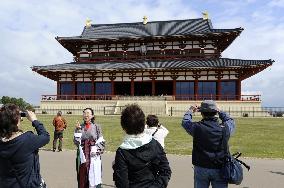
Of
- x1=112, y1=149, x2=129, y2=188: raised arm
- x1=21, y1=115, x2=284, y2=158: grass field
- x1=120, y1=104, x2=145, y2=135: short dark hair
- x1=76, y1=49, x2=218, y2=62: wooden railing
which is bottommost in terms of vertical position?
x1=21, y1=115, x2=284, y2=158: grass field

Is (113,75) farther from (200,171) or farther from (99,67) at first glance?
(200,171)

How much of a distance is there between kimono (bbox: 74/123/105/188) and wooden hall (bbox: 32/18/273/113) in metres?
32.8

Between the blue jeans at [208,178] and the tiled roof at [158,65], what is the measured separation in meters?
34.5

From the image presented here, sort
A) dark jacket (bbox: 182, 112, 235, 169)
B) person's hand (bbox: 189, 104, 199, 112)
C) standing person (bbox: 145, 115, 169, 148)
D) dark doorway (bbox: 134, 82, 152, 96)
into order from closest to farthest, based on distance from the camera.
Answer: dark jacket (bbox: 182, 112, 235, 169)
person's hand (bbox: 189, 104, 199, 112)
standing person (bbox: 145, 115, 169, 148)
dark doorway (bbox: 134, 82, 152, 96)

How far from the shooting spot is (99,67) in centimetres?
4291

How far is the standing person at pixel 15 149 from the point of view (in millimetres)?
4254

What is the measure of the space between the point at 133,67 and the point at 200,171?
36572 millimetres

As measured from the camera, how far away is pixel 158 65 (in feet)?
137

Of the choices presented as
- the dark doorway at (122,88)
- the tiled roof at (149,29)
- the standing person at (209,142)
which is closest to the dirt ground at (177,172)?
the standing person at (209,142)

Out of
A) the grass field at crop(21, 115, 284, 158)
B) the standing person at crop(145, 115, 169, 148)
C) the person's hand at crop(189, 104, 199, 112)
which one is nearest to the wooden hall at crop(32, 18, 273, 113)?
the grass field at crop(21, 115, 284, 158)

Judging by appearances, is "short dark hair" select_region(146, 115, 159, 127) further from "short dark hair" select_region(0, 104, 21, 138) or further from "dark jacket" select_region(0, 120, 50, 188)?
"short dark hair" select_region(0, 104, 21, 138)

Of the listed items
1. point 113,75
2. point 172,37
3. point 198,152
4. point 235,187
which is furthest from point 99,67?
point 198,152

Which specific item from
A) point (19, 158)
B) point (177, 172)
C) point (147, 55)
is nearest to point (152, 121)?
point (19, 158)

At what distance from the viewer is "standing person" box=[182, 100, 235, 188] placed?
527cm
